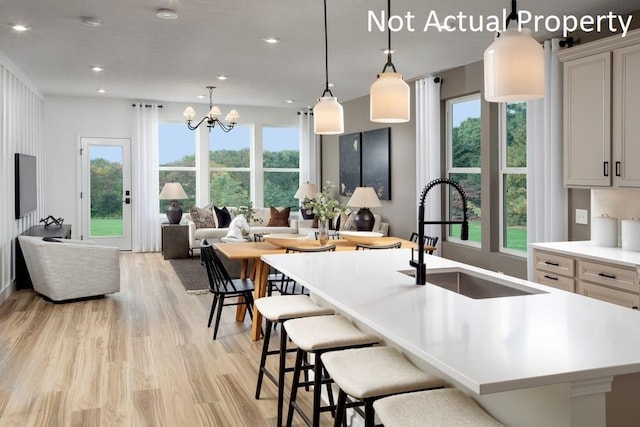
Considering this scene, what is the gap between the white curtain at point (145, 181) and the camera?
32.4 ft

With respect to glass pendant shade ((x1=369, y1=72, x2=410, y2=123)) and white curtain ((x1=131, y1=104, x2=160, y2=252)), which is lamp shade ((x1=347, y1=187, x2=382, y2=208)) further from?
glass pendant shade ((x1=369, y1=72, x2=410, y2=123))

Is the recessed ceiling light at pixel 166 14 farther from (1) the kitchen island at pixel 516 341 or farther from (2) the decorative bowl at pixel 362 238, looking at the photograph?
(1) the kitchen island at pixel 516 341

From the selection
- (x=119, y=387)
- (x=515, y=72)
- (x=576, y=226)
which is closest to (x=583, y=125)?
(x=576, y=226)

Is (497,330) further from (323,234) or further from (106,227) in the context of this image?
(106,227)

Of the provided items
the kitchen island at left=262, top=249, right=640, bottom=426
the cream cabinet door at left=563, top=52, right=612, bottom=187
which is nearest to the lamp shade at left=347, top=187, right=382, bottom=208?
the cream cabinet door at left=563, top=52, right=612, bottom=187

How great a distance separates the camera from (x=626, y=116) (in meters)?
3.97

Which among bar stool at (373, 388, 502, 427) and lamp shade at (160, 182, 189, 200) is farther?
lamp shade at (160, 182, 189, 200)

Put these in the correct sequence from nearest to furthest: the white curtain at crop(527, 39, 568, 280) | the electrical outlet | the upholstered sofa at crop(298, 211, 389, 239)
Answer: the electrical outlet, the white curtain at crop(527, 39, 568, 280), the upholstered sofa at crop(298, 211, 389, 239)

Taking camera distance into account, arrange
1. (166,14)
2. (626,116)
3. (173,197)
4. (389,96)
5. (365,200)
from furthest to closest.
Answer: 1. (173,197)
2. (365,200)
3. (166,14)
4. (626,116)
5. (389,96)

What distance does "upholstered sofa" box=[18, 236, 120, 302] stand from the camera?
19.5ft

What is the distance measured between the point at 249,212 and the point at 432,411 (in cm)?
805

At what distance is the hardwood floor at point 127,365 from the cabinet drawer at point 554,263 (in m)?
2.16

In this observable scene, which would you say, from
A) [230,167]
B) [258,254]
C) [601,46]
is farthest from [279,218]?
[601,46]

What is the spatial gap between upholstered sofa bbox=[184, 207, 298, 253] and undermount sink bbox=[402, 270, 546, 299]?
235 inches
